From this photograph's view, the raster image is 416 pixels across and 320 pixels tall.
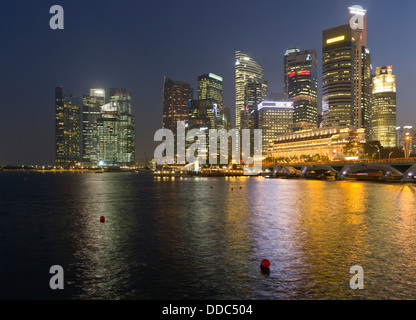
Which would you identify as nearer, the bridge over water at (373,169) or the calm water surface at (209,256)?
the calm water surface at (209,256)

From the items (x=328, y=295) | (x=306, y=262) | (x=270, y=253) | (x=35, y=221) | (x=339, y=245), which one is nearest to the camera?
(x=328, y=295)

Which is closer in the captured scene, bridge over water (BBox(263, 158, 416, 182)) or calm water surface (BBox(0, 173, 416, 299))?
calm water surface (BBox(0, 173, 416, 299))

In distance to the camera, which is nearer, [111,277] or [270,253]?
[111,277]

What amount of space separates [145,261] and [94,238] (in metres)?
8.77

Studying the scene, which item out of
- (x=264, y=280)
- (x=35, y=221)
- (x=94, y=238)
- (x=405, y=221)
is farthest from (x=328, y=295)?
(x=35, y=221)

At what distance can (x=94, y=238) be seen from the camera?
26.5 m

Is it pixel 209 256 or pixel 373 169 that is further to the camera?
pixel 373 169

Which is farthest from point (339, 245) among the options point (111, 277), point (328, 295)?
point (111, 277)

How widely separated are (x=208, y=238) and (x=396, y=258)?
1365cm

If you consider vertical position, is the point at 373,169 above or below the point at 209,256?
above

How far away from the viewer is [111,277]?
16.8 metres

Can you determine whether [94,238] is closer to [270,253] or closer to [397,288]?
[270,253]
